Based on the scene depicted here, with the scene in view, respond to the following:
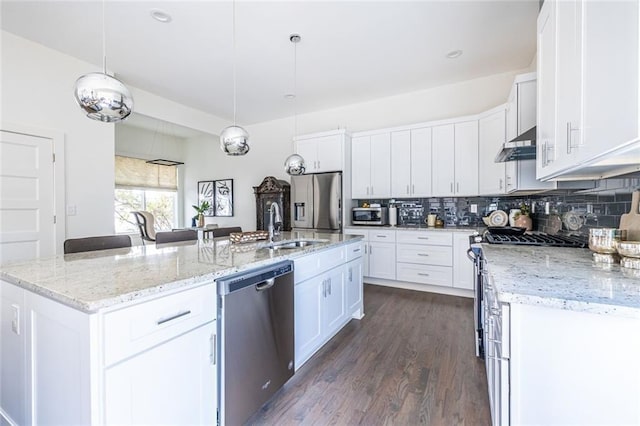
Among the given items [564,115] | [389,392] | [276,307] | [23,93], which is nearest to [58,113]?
[23,93]

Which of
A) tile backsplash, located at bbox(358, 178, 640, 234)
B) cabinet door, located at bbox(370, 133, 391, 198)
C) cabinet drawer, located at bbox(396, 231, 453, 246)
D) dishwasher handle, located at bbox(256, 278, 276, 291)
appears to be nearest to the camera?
dishwasher handle, located at bbox(256, 278, 276, 291)

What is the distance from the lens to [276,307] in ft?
5.61

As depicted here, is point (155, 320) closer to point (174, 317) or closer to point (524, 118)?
point (174, 317)

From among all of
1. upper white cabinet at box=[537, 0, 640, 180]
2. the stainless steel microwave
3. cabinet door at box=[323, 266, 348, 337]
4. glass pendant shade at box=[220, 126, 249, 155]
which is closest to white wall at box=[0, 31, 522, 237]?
the stainless steel microwave

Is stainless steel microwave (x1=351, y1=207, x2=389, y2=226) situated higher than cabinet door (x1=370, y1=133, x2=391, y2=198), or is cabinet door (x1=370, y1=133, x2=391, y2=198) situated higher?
cabinet door (x1=370, y1=133, x2=391, y2=198)

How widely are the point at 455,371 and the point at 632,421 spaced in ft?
4.47

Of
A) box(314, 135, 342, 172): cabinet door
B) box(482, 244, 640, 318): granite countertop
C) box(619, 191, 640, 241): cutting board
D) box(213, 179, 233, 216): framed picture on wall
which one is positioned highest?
box(314, 135, 342, 172): cabinet door

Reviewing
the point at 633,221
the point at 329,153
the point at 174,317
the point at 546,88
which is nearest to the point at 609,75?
the point at 546,88

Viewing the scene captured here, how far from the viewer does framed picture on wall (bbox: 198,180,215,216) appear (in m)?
6.74

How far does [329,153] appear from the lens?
15.7 ft

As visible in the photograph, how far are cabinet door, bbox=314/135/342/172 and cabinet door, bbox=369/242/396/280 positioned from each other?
1.43 metres

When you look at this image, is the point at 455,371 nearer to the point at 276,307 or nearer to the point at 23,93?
the point at 276,307

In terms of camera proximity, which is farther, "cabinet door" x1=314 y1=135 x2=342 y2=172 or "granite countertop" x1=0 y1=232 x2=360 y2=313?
"cabinet door" x1=314 y1=135 x2=342 y2=172

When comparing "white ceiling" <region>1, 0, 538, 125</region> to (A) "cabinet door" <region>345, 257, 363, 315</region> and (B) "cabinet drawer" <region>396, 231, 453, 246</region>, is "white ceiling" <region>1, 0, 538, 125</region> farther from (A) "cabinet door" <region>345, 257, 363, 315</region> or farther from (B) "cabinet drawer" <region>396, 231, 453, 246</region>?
(A) "cabinet door" <region>345, 257, 363, 315</region>
